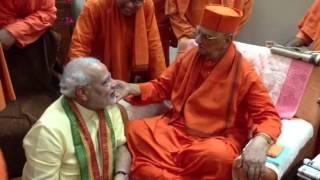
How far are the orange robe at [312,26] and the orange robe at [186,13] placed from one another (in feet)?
1.47

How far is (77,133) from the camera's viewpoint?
2.06m

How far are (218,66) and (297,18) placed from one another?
176cm

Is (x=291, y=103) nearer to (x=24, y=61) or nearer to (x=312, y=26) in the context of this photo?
(x=312, y=26)

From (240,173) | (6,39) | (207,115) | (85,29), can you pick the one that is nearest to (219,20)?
(207,115)

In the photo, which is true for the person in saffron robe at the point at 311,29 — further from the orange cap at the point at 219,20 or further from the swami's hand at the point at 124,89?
the swami's hand at the point at 124,89

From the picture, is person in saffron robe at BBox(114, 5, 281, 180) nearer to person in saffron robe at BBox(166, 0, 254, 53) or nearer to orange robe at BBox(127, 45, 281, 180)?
orange robe at BBox(127, 45, 281, 180)

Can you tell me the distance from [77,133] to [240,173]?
74 cm

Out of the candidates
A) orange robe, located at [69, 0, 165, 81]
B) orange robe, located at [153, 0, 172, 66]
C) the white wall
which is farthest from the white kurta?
the white wall

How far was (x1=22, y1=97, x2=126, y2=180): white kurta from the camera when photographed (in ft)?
6.52

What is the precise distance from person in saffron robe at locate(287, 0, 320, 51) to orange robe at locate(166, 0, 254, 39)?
0.44 metres

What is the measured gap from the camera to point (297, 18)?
12.8 feet

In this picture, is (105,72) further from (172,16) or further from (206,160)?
(172,16)

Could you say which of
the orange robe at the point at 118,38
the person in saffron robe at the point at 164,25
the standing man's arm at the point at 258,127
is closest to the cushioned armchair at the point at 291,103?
the standing man's arm at the point at 258,127

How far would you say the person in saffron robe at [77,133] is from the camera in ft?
6.55
